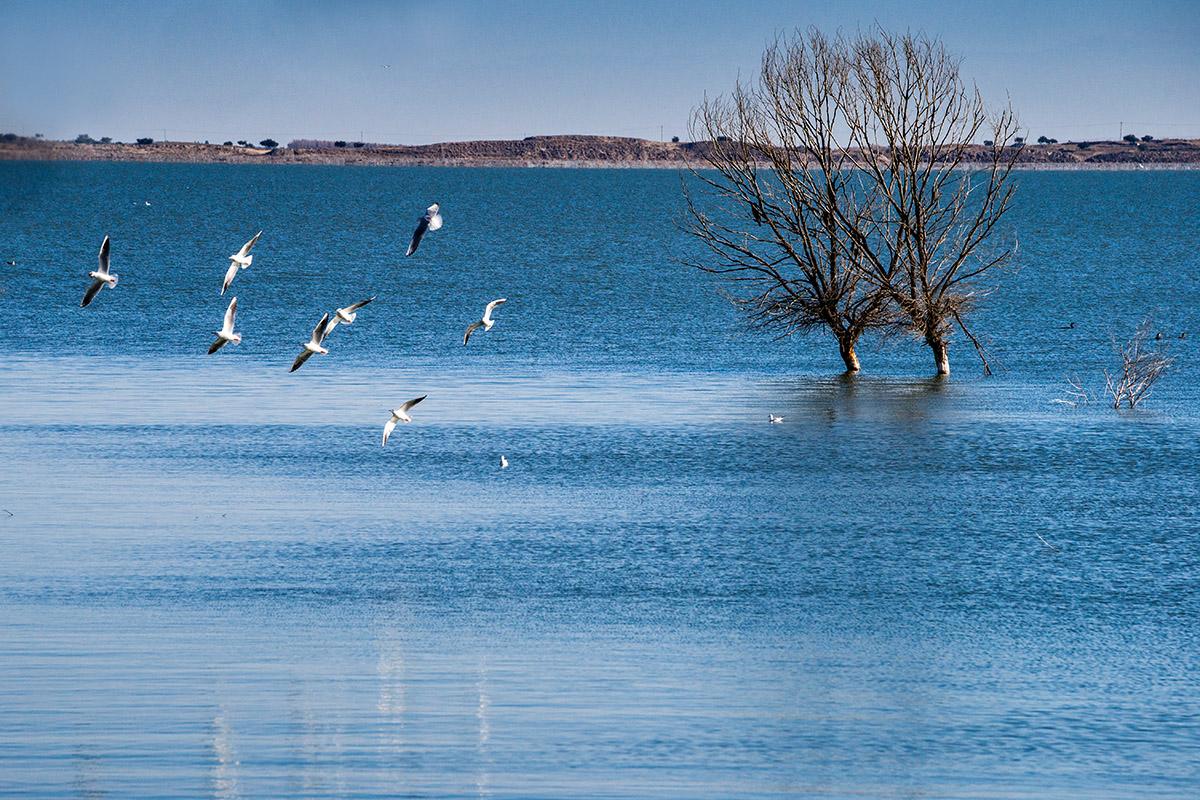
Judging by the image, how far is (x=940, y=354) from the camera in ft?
119

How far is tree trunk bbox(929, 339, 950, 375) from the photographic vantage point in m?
36.0

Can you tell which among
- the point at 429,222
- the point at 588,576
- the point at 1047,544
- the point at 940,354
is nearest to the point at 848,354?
the point at 940,354

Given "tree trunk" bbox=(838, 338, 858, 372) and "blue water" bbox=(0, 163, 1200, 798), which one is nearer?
"blue water" bbox=(0, 163, 1200, 798)

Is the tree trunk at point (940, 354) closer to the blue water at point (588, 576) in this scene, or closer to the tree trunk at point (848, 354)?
the blue water at point (588, 576)

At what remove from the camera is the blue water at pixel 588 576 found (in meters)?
12.1

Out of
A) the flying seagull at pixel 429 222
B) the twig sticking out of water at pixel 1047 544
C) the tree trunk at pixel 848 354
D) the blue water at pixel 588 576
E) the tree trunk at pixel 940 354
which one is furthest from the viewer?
the tree trunk at pixel 848 354

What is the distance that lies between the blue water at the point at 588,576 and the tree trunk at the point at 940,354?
68cm

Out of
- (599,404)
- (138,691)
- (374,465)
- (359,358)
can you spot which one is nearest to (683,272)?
(359,358)

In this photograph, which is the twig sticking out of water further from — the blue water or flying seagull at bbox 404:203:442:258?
flying seagull at bbox 404:203:442:258

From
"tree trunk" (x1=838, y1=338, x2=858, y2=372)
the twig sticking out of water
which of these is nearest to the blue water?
the twig sticking out of water

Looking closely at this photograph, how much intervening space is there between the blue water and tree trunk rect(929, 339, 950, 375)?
0.68 meters

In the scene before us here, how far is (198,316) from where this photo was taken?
167ft

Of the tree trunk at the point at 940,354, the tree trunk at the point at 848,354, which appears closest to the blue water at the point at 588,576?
the tree trunk at the point at 848,354

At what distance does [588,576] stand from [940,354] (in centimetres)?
2035
